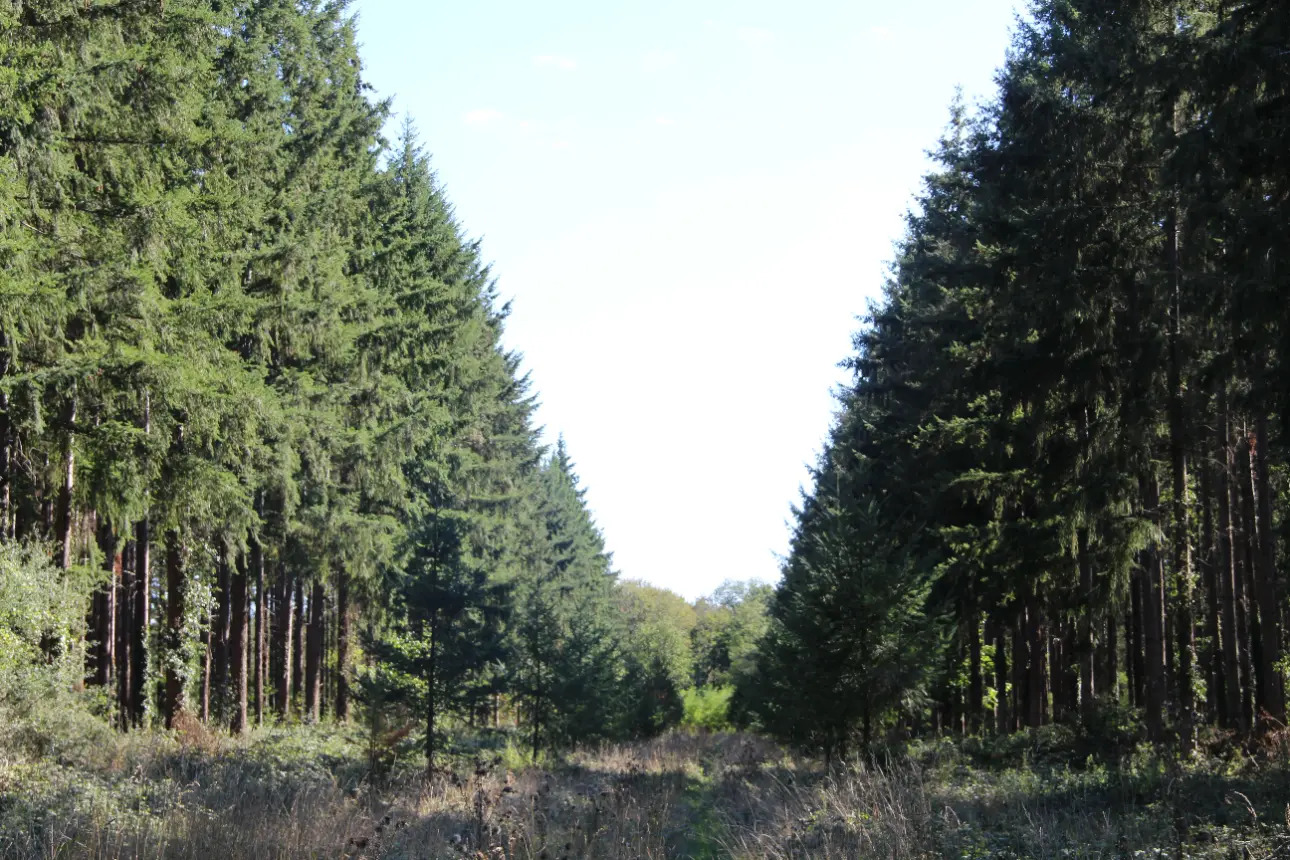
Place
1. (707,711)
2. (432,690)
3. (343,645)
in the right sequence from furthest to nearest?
(707,711) < (343,645) < (432,690)

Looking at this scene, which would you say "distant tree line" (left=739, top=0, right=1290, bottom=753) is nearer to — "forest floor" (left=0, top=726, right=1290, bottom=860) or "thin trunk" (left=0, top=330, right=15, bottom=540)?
"forest floor" (left=0, top=726, right=1290, bottom=860)

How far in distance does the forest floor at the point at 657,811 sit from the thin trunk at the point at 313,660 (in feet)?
39.9

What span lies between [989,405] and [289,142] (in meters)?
15.8

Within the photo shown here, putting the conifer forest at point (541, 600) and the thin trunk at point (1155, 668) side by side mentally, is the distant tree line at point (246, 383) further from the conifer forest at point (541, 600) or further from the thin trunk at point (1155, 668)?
the thin trunk at point (1155, 668)

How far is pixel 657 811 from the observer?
1297 cm

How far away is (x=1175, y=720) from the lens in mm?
17484

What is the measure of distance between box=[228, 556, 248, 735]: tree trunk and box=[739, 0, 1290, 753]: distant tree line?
→ 445 inches

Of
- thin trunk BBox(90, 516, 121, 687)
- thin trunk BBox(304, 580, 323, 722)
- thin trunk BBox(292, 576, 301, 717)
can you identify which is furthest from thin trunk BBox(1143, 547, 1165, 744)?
thin trunk BBox(292, 576, 301, 717)

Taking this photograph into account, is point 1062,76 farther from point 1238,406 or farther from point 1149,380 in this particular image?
point 1238,406

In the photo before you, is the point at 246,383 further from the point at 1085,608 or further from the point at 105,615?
the point at 1085,608

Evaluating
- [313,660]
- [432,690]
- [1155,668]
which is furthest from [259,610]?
[1155,668]

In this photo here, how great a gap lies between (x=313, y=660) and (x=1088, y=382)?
79.0 feet

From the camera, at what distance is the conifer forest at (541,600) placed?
11352 millimetres

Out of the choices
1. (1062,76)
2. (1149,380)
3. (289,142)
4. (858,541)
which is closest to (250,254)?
(289,142)
